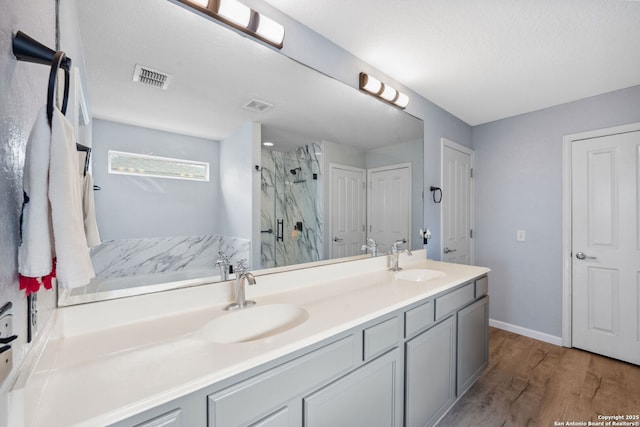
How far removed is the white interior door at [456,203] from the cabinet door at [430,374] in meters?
1.16

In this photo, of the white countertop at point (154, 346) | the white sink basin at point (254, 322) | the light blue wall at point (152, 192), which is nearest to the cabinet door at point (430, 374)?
the white countertop at point (154, 346)

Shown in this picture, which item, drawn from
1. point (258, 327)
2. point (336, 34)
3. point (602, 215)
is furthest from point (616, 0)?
point (258, 327)

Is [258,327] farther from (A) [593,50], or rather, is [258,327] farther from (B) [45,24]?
(A) [593,50]

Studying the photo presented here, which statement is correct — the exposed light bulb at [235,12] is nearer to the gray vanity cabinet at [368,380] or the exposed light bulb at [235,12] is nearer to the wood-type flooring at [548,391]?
the gray vanity cabinet at [368,380]

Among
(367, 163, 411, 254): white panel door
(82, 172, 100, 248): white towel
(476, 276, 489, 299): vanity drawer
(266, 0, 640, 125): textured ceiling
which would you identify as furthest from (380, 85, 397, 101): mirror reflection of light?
(82, 172, 100, 248): white towel

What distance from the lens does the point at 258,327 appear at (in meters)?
1.21

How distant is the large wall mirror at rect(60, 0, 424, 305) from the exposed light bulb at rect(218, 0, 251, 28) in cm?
6

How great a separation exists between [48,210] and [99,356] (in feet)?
1.66

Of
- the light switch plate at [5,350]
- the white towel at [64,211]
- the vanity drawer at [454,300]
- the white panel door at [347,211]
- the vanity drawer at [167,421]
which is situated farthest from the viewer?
the white panel door at [347,211]

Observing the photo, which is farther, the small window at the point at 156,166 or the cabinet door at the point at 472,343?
the cabinet door at the point at 472,343

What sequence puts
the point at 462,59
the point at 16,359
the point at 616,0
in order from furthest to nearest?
1. the point at 462,59
2. the point at 616,0
3. the point at 16,359

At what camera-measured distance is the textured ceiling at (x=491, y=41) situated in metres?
1.47

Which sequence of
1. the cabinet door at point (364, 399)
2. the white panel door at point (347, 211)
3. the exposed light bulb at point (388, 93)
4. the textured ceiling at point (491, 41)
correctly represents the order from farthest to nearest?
the exposed light bulb at point (388, 93)
the white panel door at point (347, 211)
the textured ceiling at point (491, 41)
the cabinet door at point (364, 399)

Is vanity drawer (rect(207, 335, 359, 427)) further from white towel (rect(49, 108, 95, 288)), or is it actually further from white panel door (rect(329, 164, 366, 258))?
white panel door (rect(329, 164, 366, 258))
